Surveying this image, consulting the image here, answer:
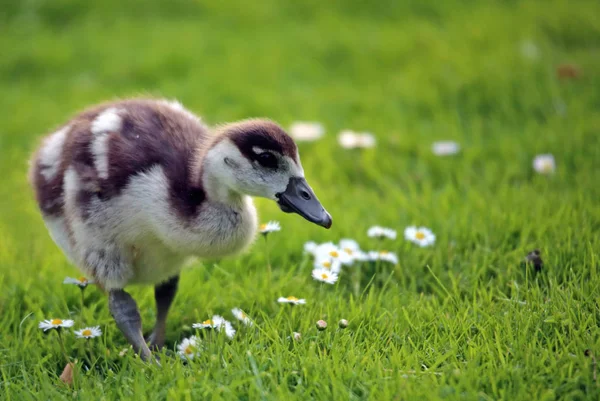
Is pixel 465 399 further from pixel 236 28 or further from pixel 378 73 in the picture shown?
pixel 236 28

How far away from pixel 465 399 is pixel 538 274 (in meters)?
1.11

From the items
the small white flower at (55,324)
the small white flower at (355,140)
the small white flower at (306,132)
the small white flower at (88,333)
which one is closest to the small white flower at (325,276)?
the small white flower at (88,333)

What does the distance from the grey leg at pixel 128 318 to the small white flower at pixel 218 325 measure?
0.88ft

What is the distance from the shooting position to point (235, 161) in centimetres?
305

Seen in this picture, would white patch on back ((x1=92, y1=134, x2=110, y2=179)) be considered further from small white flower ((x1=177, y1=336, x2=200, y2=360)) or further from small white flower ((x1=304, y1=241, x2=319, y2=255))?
small white flower ((x1=304, y1=241, x2=319, y2=255))

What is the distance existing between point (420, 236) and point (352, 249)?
1.35 feet

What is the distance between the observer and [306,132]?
5738 mm

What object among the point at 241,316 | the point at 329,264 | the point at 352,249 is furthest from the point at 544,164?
the point at 241,316

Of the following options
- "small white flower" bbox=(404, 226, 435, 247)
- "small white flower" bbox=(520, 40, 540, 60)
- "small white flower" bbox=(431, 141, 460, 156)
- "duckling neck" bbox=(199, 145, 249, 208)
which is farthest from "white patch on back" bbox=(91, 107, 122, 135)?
"small white flower" bbox=(520, 40, 540, 60)

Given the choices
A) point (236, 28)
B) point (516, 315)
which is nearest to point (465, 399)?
point (516, 315)

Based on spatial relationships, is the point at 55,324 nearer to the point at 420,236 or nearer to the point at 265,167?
the point at 265,167

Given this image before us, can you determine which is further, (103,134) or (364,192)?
(364,192)

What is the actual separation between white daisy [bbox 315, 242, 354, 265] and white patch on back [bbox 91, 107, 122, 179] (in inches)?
52.0

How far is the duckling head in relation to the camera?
3.00 m
